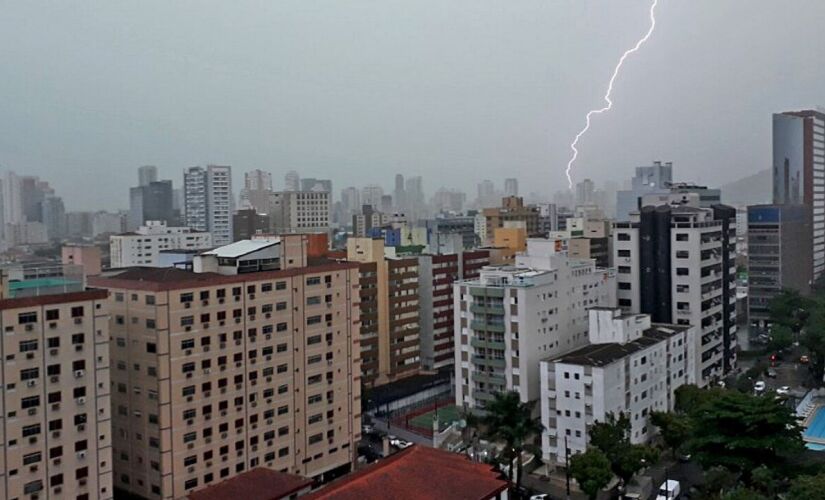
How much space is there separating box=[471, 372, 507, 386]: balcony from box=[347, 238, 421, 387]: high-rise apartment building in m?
5.16

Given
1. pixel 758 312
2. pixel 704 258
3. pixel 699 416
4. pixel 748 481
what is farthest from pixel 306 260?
pixel 758 312

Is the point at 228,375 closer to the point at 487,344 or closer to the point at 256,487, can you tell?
the point at 256,487

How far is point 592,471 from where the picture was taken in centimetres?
1152

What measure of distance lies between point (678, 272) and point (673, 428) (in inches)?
247

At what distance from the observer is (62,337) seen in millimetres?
10023

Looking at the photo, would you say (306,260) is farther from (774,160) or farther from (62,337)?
(774,160)

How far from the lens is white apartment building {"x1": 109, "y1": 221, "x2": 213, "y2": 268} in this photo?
2838 centimetres

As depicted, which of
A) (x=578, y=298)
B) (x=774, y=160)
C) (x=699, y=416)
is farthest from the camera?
(x=774, y=160)

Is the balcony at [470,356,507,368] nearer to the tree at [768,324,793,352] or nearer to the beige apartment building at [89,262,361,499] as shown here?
the beige apartment building at [89,262,361,499]

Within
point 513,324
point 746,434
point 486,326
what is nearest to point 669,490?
point 746,434

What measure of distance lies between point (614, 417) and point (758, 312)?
18058 mm

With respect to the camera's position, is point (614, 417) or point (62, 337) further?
point (614, 417)

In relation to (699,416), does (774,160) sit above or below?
above

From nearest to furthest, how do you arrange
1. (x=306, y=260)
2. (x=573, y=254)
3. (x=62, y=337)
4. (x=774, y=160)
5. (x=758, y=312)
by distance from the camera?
(x=62, y=337), (x=306, y=260), (x=573, y=254), (x=758, y=312), (x=774, y=160)
